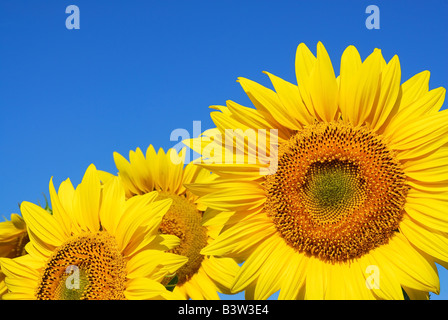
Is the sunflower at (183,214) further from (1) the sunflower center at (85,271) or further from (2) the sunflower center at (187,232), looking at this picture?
(1) the sunflower center at (85,271)

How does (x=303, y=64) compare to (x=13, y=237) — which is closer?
(x=303, y=64)

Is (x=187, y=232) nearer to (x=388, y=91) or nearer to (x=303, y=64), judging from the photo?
(x=303, y=64)

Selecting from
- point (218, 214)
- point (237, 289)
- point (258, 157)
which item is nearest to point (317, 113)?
point (258, 157)

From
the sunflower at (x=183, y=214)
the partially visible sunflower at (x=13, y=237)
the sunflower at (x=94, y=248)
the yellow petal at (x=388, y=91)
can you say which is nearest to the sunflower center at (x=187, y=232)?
the sunflower at (x=183, y=214)

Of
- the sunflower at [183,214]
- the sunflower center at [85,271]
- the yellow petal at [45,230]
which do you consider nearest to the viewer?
the sunflower center at [85,271]

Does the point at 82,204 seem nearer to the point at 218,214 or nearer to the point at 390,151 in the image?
the point at 218,214

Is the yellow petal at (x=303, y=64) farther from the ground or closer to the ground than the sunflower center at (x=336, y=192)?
farther from the ground

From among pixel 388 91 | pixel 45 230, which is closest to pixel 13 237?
pixel 45 230
